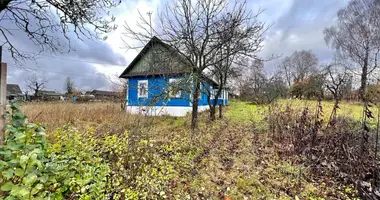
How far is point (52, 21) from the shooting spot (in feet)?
15.4

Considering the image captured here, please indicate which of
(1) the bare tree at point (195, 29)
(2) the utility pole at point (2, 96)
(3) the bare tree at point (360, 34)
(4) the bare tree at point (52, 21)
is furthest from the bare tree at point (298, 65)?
(2) the utility pole at point (2, 96)

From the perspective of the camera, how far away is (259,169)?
3807 mm

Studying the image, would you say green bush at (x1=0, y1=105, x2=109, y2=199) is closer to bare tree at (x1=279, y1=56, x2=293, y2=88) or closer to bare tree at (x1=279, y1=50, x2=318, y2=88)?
bare tree at (x1=279, y1=50, x2=318, y2=88)

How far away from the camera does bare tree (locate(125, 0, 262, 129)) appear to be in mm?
7141

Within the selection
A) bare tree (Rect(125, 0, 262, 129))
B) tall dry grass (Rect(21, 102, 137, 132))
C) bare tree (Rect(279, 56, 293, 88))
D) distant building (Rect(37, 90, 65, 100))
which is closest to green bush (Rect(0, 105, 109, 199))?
tall dry grass (Rect(21, 102, 137, 132))

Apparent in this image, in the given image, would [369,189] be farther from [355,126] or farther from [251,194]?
[355,126]

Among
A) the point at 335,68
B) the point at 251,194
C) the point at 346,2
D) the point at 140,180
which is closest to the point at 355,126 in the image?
the point at 251,194

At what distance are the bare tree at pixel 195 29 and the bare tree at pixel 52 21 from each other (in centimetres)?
267

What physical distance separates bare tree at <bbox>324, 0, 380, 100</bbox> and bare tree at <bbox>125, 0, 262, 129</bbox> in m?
18.8

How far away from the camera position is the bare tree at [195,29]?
7141 millimetres

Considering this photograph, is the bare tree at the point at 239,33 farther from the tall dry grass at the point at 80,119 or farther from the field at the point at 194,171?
the tall dry grass at the point at 80,119

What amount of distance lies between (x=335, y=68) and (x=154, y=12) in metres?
23.3

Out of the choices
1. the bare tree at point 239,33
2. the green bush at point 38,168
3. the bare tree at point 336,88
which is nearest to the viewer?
the green bush at point 38,168

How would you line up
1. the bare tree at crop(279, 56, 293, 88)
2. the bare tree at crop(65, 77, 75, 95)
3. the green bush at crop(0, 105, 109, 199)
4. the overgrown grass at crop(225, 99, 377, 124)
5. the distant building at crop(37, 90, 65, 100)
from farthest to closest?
1. the bare tree at crop(65, 77, 75, 95)
2. the bare tree at crop(279, 56, 293, 88)
3. the distant building at crop(37, 90, 65, 100)
4. the overgrown grass at crop(225, 99, 377, 124)
5. the green bush at crop(0, 105, 109, 199)
